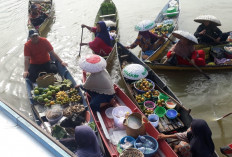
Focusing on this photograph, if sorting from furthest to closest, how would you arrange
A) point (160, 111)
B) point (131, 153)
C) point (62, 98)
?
point (62, 98), point (160, 111), point (131, 153)

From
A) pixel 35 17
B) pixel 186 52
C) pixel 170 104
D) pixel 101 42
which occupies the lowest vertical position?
pixel 170 104

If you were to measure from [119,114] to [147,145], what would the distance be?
41.0 inches

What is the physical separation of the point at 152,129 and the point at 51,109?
7.96 feet

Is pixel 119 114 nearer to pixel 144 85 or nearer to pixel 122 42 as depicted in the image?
pixel 144 85

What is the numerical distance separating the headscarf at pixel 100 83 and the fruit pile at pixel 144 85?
1.15m

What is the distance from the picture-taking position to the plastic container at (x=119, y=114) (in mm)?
4731

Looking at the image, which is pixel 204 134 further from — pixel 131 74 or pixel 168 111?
pixel 131 74

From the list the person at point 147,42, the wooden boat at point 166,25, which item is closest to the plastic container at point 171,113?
the wooden boat at point 166,25

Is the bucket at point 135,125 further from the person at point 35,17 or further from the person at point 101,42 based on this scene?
the person at point 35,17

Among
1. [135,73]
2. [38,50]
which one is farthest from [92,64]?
[38,50]

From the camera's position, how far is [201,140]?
3.65 meters

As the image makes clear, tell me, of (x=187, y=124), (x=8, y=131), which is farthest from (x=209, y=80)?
(x=8, y=131)

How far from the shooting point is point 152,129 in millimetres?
4445

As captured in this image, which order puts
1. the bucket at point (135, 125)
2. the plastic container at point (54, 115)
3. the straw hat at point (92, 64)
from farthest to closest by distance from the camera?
the plastic container at point (54, 115), the straw hat at point (92, 64), the bucket at point (135, 125)
